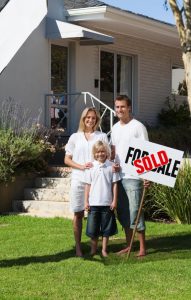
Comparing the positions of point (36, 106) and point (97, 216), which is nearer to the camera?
point (97, 216)

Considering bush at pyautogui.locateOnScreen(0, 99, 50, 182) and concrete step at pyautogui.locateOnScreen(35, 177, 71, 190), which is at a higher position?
bush at pyautogui.locateOnScreen(0, 99, 50, 182)

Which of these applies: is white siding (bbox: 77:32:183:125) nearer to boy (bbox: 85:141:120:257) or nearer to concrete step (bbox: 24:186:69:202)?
concrete step (bbox: 24:186:69:202)

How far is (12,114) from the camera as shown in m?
13.0

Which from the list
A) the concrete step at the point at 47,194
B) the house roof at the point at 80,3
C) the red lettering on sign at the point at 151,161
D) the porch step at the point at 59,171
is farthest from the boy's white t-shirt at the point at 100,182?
the house roof at the point at 80,3

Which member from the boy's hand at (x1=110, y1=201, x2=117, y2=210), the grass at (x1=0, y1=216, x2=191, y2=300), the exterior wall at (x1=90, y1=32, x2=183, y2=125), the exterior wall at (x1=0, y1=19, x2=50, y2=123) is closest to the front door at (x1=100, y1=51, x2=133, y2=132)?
the exterior wall at (x1=90, y1=32, x2=183, y2=125)

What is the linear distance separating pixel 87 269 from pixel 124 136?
1589 millimetres

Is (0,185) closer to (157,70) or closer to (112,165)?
(112,165)

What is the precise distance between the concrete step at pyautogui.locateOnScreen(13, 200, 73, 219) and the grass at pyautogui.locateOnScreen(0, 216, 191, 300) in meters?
1.51

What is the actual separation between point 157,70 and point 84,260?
38.2 ft

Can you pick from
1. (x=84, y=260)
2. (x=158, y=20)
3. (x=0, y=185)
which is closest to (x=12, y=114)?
(x=0, y=185)

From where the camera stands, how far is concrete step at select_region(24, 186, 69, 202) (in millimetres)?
11336

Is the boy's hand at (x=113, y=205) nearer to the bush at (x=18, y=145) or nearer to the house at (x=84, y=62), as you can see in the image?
the bush at (x=18, y=145)

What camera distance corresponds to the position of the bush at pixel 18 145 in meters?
11.2

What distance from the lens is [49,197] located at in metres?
11.5
